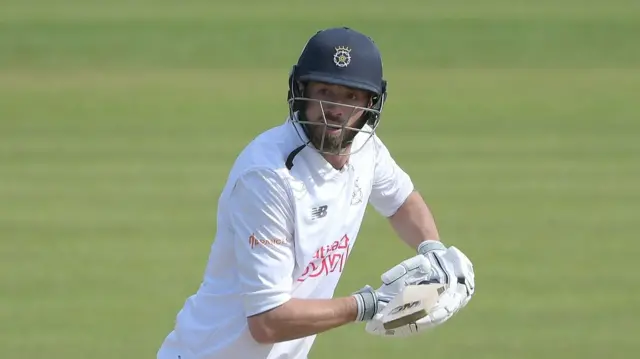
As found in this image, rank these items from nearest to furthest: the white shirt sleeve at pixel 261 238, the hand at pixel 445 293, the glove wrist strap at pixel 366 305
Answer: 1. the white shirt sleeve at pixel 261 238
2. the glove wrist strap at pixel 366 305
3. the hand at pixel 445 293

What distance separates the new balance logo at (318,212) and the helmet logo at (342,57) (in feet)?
1.61

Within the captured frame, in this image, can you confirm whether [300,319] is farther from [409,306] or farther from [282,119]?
[282,119]

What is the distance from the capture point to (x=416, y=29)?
23000mm

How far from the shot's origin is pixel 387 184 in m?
4.90

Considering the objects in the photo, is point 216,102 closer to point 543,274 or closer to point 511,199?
point 511,199

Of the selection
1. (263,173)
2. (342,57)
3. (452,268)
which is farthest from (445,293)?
(342,57)

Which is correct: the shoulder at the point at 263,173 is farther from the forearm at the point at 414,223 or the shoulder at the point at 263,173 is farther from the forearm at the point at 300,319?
the forearm at the point at 414,223

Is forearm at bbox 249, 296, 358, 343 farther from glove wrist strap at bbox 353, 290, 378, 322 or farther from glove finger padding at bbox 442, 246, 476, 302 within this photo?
Answer: glove finger padding at bbox 442, 246, 476, 302

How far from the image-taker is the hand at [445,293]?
420 centimetres

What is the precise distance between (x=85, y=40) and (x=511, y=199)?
1295cm

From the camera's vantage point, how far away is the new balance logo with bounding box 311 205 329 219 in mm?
4172

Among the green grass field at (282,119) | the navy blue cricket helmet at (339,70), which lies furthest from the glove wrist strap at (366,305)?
the green grass field at (282,119)

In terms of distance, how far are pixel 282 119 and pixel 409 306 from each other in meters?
11.3

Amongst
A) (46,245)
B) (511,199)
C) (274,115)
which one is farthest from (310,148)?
(274,115)
